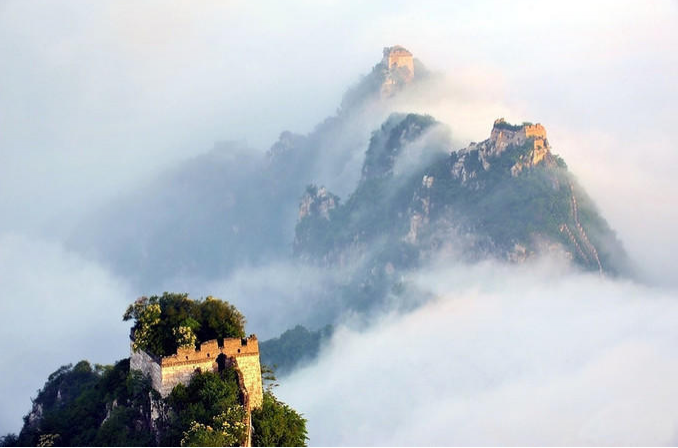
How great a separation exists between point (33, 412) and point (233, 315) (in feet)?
97.4

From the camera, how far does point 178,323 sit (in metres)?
77.0

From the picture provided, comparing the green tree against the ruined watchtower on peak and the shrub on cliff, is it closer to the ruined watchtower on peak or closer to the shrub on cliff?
the ruined watchtower on peak

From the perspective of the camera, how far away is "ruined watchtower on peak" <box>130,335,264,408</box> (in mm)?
73312

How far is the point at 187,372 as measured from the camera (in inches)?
2896

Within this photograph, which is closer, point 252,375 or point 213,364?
point 213,364

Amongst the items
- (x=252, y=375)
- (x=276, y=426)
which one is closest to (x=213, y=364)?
(x=252, y=375)

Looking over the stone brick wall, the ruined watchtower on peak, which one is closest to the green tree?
the stone brick wall

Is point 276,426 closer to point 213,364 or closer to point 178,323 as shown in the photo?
point 213,364

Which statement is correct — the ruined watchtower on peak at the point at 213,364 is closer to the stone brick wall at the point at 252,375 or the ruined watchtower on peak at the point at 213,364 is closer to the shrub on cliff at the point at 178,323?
the stone brick wall at the point at 252,375

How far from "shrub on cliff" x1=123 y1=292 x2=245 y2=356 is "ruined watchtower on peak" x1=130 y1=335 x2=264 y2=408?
133cm

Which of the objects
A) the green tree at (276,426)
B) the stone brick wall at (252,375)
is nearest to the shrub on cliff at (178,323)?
the stone brick wall at (252,375)

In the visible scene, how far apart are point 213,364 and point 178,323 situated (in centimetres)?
425

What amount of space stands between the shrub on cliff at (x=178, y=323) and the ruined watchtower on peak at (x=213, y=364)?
1330 millimetres

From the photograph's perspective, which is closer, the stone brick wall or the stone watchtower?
the stone watchtower
